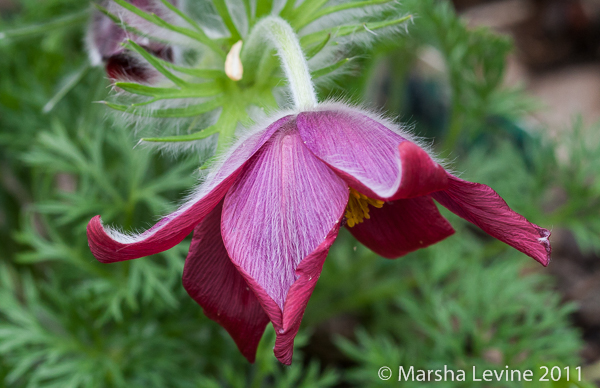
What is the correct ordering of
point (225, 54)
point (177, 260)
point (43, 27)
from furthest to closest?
1. point (177, 260)
2. point (43, 27)
3. point (225, 54)

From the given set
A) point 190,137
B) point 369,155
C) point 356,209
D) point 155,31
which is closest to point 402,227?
point 356,209

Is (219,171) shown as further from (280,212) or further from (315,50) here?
(315,50)

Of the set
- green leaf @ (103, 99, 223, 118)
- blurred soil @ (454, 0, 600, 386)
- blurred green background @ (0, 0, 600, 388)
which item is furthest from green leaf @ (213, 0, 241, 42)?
blurred soil @ (454, 0, 600, 386)

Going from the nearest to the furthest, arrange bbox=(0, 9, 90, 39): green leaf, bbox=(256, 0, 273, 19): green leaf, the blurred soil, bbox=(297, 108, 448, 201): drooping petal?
1. bbox=(297, 108, 448, 201): drooping petal
2. bbox=(256, 0, 273, 19): green leaf
3. bbox=(0, 9, 90, 39): green leaf
4. the blurred soil

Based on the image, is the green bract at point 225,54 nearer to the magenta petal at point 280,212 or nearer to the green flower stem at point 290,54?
the green flower stem at point 290,54

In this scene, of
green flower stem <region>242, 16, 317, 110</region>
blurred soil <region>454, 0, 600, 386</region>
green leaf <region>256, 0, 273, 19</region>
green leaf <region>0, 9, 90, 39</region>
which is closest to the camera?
green flower stem <region>242, 16, 317, 110</region>

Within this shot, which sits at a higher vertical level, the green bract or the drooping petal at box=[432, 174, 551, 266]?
the green bract

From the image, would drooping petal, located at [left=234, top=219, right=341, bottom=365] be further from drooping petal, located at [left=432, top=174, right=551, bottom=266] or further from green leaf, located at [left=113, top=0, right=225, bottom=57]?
green leaf, located at [left=113, top=0, right=225, bottom=57]
